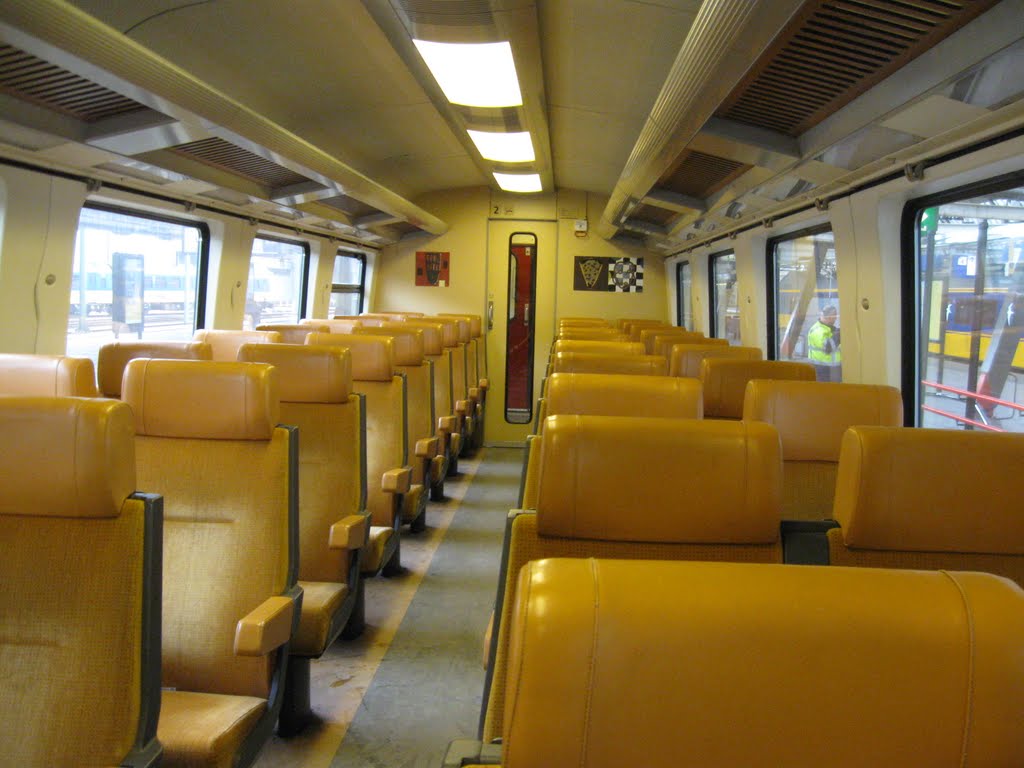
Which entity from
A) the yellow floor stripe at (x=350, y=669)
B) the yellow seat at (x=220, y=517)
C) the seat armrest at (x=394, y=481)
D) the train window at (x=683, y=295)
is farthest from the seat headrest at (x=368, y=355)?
the train window at (x=683, y=295)

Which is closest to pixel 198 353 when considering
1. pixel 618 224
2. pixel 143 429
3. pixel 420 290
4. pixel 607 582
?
pixel 143 429

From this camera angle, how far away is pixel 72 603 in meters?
1.81

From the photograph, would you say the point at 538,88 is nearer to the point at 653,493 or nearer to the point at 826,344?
the point at 826,344

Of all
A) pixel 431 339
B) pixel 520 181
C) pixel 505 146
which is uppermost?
pixel 520 181

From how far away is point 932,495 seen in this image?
178cm

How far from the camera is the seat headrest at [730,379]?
3688 millimetres

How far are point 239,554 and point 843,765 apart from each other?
1930mm

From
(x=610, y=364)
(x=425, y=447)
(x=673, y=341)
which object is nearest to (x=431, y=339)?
(x=425, y=447)

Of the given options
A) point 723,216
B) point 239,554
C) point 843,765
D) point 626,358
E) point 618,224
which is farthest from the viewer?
point 618,224

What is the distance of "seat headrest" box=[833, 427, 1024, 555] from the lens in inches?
70.0

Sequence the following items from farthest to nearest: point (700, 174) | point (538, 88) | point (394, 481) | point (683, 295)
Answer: point (683, 295), point (700, 174), point (538, 88), point (394, 481)

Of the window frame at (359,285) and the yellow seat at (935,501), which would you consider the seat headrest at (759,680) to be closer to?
the yellow seat at (935,501)

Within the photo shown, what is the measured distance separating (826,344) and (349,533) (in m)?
3.74

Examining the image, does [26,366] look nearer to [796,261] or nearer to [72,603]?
[72,603]
